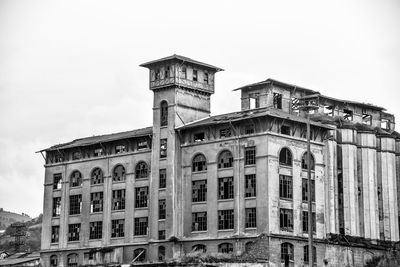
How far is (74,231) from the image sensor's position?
89.4 meters

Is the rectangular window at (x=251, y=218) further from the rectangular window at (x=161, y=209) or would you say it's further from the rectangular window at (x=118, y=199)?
the rectangular window at (x=118, y=199)

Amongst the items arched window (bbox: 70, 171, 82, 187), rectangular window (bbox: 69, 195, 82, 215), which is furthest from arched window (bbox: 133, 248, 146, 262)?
arched window (bbox: 70, 171, 82, 187)

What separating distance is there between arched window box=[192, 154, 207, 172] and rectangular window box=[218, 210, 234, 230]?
192 inches

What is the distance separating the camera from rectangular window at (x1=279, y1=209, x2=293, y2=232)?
2916 inches

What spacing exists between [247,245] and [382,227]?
59.2 feet

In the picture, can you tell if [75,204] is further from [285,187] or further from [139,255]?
[285,187]

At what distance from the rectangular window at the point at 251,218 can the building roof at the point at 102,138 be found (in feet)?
48.8

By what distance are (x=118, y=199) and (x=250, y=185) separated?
17.2 metres

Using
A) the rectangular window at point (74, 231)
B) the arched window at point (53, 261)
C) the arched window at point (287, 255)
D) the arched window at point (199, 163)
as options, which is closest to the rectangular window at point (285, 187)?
the arched window at point (287, 255)

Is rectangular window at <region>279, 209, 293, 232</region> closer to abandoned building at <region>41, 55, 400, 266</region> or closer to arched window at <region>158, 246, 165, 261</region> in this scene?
abandoned building at <region>41, 55, 400, 266</region>

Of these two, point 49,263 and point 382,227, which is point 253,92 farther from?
point 49,263

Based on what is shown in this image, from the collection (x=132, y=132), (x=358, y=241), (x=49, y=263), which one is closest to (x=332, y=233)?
(x=358, y=241)

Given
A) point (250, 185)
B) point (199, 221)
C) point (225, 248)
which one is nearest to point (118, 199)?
point (199, 221)

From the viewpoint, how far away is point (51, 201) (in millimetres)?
92250
